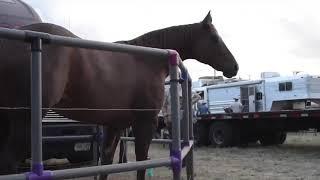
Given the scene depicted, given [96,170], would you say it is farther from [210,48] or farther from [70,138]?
[70,138]

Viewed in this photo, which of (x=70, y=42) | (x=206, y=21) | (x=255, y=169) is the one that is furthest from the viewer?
(x=255, y=169)

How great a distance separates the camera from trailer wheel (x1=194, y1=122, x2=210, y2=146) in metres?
17.3

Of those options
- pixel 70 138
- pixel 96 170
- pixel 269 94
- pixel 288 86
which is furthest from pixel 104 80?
pixel 269 94

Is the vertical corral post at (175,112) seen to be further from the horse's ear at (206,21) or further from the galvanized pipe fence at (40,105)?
the horse's ear at (206,21)

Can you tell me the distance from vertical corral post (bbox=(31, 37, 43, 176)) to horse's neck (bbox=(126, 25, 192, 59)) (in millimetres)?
3028

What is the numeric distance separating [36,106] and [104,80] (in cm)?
188

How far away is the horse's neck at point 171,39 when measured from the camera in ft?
18.0

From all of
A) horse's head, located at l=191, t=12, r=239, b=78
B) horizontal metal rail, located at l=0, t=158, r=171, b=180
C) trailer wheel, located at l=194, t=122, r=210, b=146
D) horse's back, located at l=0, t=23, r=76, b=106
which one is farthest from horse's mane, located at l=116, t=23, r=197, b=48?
trailer wheel, located at l=194, t=122, r=210, b=146

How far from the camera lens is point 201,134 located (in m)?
17.4

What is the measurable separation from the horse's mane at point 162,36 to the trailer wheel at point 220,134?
10536 millimetres

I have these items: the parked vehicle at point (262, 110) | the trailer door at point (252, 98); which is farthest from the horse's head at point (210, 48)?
the trailer door at point (252, 98)

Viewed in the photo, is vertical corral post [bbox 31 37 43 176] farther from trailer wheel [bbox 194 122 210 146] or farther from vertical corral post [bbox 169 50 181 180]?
trailer wheel [bbox 194 122 210 146]

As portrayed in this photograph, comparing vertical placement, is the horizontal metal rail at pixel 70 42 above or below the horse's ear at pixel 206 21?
below

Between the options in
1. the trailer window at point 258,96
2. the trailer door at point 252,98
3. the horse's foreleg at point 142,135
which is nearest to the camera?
the horse's foreleg at point 142,135
